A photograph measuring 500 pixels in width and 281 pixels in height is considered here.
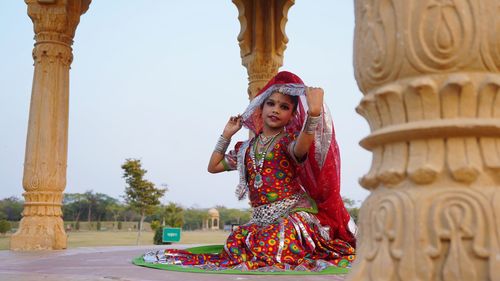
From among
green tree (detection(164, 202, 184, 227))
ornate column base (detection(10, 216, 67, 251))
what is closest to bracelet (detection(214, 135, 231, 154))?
ornate column base (detection(10, 216, 67, 251))

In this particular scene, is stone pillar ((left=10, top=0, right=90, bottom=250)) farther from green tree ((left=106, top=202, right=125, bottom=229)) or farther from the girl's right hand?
green tree ((left=106, top=202, right=125, bottom=229))

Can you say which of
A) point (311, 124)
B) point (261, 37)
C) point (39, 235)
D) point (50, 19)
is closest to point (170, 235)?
point (39, 235)

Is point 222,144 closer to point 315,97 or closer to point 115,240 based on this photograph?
point 315,97

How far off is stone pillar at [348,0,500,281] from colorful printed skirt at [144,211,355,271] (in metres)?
2.20

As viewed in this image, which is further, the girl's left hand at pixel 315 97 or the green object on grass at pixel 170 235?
the green object on grass at pixel 170 235

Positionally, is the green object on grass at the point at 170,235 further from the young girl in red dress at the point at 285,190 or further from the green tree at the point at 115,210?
the green tree at the point at 115,210

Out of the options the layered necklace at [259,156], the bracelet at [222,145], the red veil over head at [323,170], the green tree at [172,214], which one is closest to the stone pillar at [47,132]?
the bracelet at [222,145]

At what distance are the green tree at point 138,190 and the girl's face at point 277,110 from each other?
16315mm

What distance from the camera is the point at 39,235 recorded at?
648cm

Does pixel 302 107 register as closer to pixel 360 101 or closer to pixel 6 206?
pixel 360 101

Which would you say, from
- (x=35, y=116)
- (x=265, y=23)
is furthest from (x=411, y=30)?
(x=265, y=23)

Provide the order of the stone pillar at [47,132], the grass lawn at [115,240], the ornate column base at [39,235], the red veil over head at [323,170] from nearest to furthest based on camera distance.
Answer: the red veil over head at [323,170], the ornate column base at [39,235], the stone pillar at [47,132], the grass lawn at [115,240]

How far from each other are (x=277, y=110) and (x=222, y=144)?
23.0 inches

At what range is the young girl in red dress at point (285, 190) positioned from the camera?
3.52 metres
